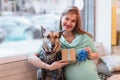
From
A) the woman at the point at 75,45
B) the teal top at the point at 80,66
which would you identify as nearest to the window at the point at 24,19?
the woman at the point at 75,45

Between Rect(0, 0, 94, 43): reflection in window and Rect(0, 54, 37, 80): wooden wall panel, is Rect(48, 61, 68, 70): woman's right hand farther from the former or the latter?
Rect(0, 0, 94, 43): reflection in window

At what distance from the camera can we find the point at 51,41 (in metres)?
1.61

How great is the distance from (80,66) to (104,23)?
3.86ft

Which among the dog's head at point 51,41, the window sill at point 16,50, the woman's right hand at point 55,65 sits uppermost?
the dog's head at point 51,41

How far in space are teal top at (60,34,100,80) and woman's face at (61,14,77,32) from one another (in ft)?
0.37

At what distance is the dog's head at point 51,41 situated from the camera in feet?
5.28

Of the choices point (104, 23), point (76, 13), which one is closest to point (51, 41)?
point (76, 13)

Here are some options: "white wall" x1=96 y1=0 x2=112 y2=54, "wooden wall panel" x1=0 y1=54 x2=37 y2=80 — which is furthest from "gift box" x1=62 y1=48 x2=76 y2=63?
"white wall" x1=96 y1=0 x2=112 y2=54

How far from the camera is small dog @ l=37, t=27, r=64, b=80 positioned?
1626mm

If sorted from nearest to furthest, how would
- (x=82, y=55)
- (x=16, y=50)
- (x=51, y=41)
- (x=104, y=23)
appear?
1. (x=51, y=41)
2. (x=82, y=55)
3. (x=16, y=50)
4. (x=104, y=23)

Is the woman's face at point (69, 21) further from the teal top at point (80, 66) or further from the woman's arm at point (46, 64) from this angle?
the woman's arm at point (46, 64)

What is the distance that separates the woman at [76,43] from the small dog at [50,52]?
125 millimetres

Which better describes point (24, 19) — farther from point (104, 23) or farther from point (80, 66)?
point (104, 23)

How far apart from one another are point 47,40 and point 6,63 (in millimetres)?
428
